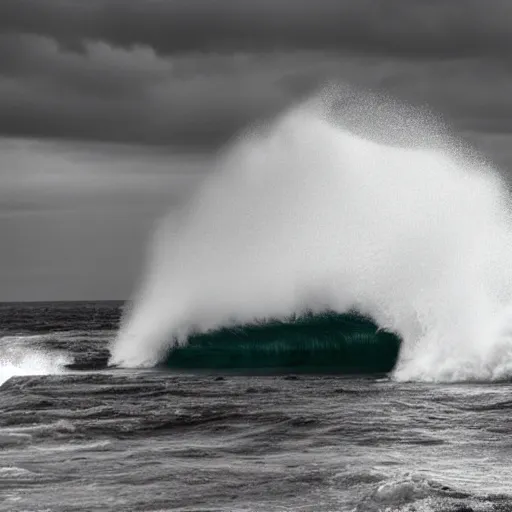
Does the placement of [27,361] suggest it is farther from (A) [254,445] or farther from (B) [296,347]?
(A) [254,445]

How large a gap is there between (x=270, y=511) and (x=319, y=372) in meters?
16.0

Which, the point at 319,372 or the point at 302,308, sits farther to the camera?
the point at 302,308

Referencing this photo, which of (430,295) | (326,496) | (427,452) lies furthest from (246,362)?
(326,496)

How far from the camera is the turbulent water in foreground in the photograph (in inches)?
485

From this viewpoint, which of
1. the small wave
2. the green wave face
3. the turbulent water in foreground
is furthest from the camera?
the small wave

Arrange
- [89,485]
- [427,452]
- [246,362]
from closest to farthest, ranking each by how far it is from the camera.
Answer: [89,485] < [427,452] < [246,362]

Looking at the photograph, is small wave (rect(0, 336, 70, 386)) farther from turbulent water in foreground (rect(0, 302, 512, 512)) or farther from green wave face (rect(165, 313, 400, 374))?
green wave face (rect(165, 313, 400, 374))

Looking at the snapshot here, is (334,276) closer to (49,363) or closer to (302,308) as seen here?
(302,308)

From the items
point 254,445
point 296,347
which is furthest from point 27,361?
point 254,445

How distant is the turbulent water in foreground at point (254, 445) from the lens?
40.4ft

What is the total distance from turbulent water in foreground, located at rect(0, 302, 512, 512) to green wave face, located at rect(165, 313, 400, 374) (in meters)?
3.24

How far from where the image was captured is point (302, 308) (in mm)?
30469

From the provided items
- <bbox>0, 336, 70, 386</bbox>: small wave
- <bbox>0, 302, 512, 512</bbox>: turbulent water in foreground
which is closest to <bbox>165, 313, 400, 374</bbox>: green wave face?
<bbox>0, 302, 512, 512</bbox>: turbulent water in foreground

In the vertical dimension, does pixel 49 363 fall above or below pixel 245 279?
below
